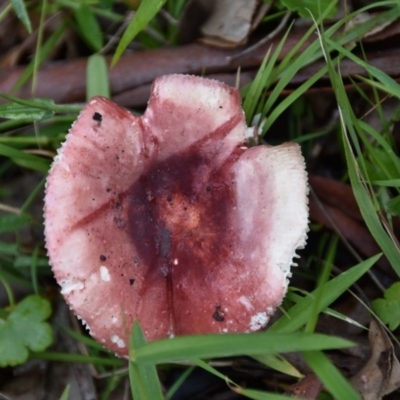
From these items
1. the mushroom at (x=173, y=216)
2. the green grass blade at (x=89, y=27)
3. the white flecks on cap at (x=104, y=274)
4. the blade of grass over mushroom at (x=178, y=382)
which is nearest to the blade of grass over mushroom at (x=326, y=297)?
the mushroom at (x=173, y=216)

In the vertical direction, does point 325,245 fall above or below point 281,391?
above

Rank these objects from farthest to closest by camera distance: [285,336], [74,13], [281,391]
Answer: [74,13] → [281,391] → [285,336]

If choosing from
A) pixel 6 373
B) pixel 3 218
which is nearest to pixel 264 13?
pixel 3 218

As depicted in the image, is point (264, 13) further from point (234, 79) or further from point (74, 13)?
point (74, 13)

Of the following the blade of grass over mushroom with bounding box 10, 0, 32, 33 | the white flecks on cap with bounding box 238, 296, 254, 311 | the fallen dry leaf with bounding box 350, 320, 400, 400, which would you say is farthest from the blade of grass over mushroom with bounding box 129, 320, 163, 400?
the blade of grass over mushroom with bounding box 10, 0, 32, 33

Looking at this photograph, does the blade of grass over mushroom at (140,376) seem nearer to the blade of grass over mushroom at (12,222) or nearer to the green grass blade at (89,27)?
the blade of grass over mushroom at (12,222)

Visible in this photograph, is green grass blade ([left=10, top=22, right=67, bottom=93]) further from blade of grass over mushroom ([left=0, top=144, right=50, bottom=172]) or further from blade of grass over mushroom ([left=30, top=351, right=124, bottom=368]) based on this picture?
blade of grass over mushroom ([left=30, top=351, right=124, bottom=368])
